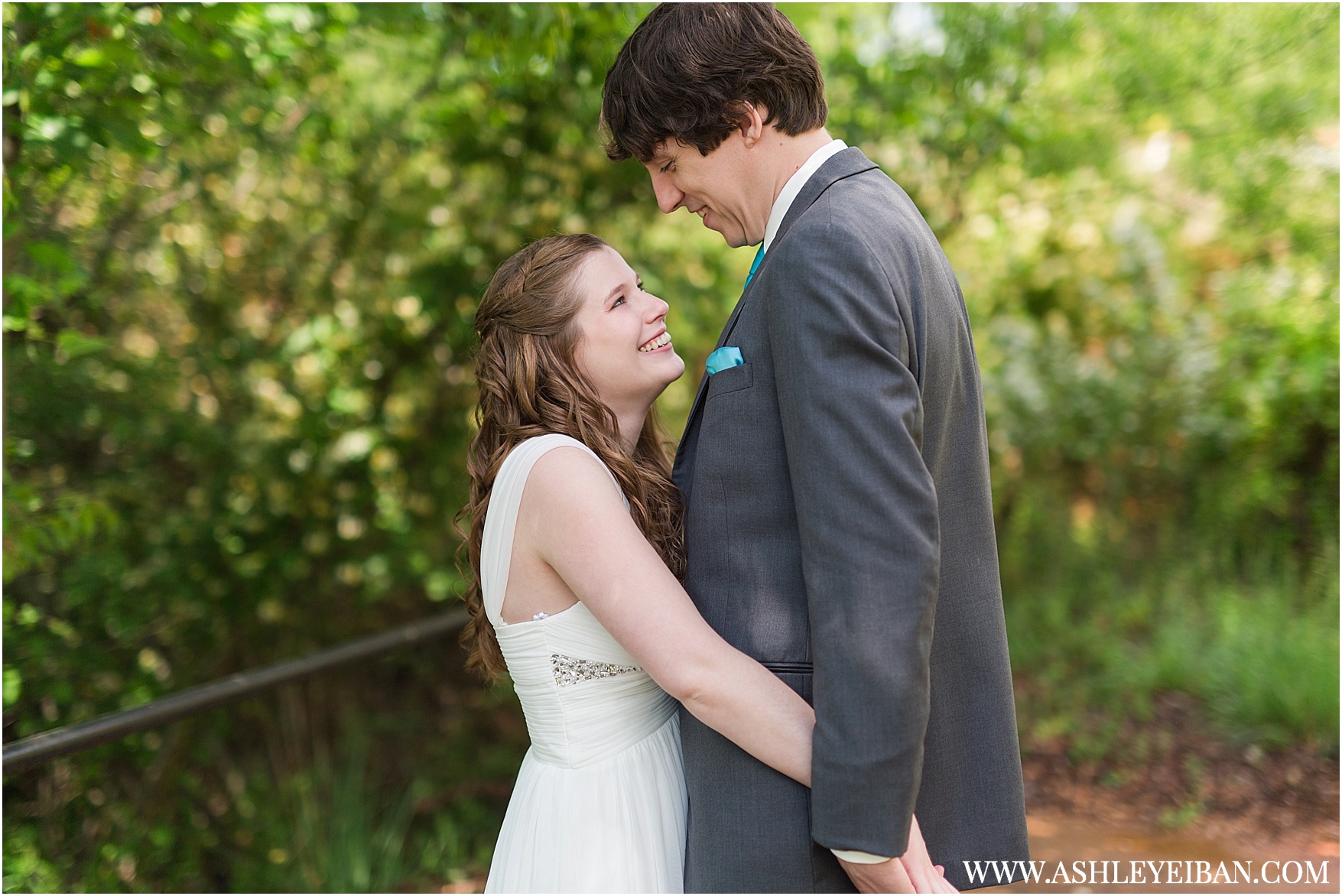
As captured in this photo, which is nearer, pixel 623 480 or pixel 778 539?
pixel 778 539

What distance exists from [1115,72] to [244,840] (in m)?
6.06

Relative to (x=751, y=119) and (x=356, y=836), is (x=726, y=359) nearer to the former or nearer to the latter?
(x=751, y=119)

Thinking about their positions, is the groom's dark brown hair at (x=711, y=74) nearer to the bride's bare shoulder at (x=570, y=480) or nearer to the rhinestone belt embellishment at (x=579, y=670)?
the bride's bare shoulder at (x=570, y=480)

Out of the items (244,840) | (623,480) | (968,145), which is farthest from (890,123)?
(244,840)

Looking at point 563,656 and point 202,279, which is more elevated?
point 202,279

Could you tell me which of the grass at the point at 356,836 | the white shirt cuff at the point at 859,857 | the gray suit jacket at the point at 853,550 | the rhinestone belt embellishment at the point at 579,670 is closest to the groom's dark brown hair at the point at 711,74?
the gray suit jacket at the point at 853,550

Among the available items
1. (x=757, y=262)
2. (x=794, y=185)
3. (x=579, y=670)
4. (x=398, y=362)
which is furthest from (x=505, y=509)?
(x=398, y=362)

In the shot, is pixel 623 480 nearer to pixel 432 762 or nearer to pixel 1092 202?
pixel 432 762

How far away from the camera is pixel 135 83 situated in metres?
2.76

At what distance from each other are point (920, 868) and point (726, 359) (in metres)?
0.74

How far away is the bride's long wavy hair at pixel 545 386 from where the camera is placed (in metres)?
1.63

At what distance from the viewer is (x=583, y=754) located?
5.32ft

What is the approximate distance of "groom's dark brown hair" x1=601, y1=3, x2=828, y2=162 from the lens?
140 centimetres

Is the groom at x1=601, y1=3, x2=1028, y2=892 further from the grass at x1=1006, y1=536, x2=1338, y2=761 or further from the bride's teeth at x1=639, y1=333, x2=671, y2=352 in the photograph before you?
the grass at x1=1006, y1=536, x2=1338, y2=761
